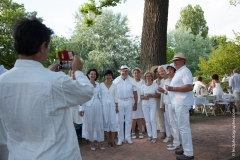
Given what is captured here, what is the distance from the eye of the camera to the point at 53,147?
2047mm

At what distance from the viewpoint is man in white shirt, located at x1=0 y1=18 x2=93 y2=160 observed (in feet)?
6.73

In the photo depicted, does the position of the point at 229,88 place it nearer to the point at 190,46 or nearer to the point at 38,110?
the point at 38,110

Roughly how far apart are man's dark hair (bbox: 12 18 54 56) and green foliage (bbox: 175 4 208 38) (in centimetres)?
6339

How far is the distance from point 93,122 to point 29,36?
5.97m

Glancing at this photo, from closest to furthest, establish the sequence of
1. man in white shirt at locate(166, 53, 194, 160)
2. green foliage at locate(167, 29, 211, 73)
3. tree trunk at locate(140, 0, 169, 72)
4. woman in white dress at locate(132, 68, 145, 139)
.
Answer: man in white shirt at locate(166, 53, 194, 160) < woman in white dress at locate(132, 68, 145, 139) < tree trunk at locate(140, 0, 169, 72) < green foliage at locate(167, 29, 211, 73)

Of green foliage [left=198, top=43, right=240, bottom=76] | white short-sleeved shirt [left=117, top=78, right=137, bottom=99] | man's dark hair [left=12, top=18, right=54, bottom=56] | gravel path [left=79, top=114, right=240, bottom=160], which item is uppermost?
green foliage [left=198, top=43, right=240, bottom=76]

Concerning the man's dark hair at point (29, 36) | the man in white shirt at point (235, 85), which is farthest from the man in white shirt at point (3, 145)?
the man in white shirt at point (235, 85)

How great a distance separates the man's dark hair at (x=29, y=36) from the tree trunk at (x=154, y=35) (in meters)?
8.73

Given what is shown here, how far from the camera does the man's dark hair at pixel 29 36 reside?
2.11 m

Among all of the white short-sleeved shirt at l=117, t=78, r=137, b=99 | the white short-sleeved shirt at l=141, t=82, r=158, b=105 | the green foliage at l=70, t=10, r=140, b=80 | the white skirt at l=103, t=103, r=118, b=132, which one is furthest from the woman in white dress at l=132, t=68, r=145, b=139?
the green foliage at l=70, t=10, r=140, b=80

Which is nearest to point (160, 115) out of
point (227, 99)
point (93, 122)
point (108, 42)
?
point (93, 122)

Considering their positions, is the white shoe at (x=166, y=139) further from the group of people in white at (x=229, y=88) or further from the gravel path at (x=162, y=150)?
the group of people in white at (x=229, y=88)

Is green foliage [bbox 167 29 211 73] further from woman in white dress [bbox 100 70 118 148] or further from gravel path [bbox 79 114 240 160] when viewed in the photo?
woman in white dress [bbox 100 70 118 148]

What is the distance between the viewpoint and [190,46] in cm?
4962
